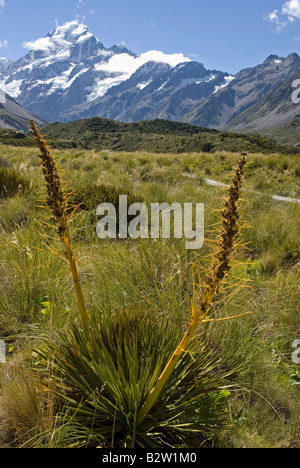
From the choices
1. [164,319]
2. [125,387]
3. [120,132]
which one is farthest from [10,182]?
[120,132]

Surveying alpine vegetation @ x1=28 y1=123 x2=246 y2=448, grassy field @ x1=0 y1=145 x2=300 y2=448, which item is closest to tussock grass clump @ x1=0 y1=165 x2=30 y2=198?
grassy field @ x1=0 y1=145 x2=300 y2=448

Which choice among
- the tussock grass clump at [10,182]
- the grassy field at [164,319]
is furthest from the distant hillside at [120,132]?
the grassy field at [164,319]

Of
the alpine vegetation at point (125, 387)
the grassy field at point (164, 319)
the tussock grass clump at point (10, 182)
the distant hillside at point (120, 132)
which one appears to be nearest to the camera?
the alpine vegetation at point (125, 387)

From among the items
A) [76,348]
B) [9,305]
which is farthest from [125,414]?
[9,305]

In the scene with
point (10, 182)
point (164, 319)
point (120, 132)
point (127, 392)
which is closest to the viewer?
point (127, 392)

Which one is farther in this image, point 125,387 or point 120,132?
point 120,132

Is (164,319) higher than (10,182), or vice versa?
(10,182)

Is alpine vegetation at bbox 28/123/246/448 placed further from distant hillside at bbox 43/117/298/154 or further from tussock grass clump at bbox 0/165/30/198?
distant hillside at bbox 43/117/298/154

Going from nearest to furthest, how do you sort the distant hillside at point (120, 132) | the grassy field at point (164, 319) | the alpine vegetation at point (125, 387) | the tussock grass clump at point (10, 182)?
the alpine vegetation at point (125, 387) < the grassy field at point (164, 319) < the tussock grass clump at point (10, 182) < the distant hillside at point (120, 132)

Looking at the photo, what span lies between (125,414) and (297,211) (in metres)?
5.55

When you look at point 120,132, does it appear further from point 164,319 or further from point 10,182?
point 164,319

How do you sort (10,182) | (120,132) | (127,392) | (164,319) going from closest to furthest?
(127,392) → (164,319) → (10,182) → (120,132)

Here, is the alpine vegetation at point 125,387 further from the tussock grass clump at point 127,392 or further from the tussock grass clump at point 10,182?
the tussock grass clump at point 10,182
